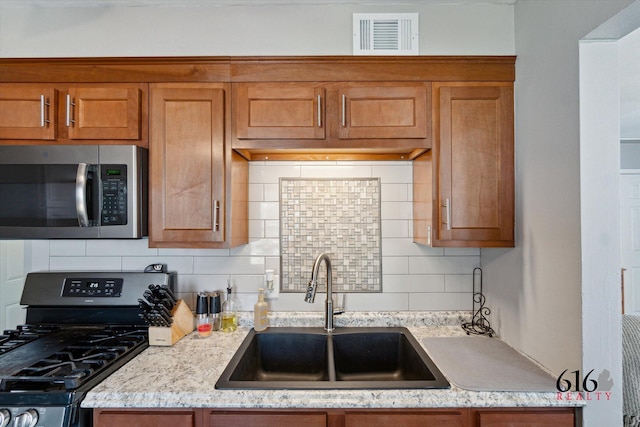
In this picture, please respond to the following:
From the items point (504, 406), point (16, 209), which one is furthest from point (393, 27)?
point (16, 209)

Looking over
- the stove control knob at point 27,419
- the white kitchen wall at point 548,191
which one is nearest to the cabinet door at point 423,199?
the white kitchen wall at point 548,191

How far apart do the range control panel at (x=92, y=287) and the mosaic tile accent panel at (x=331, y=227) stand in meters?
0.85

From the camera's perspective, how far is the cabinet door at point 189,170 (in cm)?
161

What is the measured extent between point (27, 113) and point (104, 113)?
0.35m

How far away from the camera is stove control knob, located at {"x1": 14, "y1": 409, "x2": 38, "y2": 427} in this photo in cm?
114

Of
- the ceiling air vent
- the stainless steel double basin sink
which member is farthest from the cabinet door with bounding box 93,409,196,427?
the ceiling air vent

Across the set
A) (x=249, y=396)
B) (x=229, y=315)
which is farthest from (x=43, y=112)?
(x=249, y=396)

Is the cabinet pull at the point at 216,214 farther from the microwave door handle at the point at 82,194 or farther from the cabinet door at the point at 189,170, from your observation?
the microwave door handle at the point at 82,194

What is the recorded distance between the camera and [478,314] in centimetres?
191

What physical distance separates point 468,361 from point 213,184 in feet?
4.32

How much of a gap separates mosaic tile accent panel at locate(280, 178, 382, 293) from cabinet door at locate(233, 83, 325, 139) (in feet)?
1.30

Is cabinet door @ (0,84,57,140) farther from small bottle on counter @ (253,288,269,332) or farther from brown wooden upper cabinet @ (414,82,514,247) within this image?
brown wooden upper cabinet @ (414,82,514,247)

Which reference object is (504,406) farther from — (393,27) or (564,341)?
(393,27)

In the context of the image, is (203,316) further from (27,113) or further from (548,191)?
(548,191)
